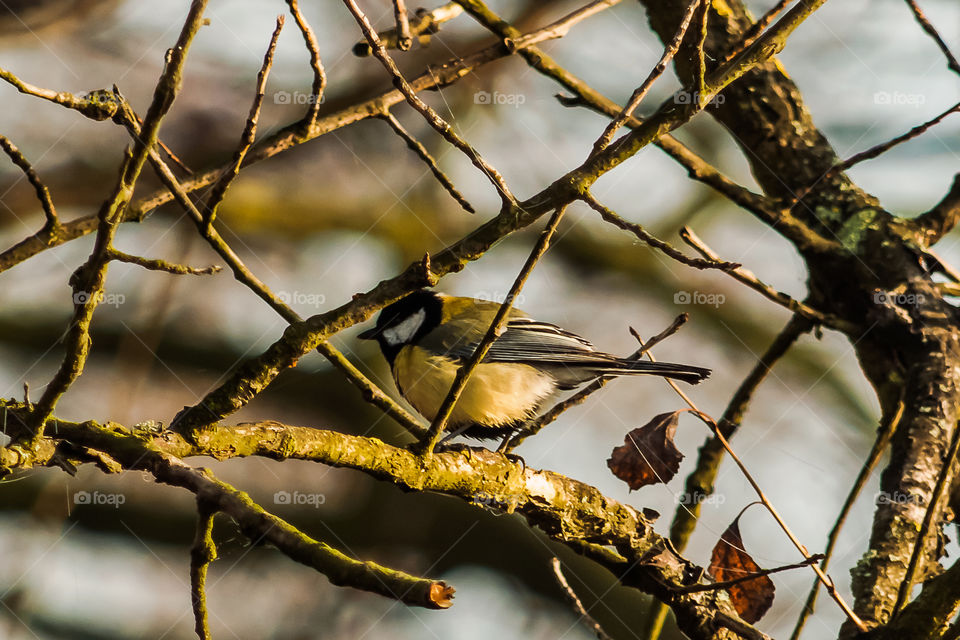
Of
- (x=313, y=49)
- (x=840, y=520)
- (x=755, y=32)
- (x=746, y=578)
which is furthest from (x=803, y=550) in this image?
(x=313, y=49)

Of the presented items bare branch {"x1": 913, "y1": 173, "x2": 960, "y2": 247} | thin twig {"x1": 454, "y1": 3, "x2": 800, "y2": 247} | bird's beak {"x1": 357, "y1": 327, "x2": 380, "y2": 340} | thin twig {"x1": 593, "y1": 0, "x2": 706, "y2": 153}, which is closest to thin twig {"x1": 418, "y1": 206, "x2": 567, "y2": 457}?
thin twig {"x1": 593, "y1": 0, "x2": 706, "y2": 153}

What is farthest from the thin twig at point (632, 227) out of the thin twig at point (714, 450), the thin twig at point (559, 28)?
Answer: the thin twig at point (559, 28)

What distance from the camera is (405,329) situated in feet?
12.8

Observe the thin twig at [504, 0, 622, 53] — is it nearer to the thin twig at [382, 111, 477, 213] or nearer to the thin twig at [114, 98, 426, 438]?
the thin twig at [382, 111, 477, 213]

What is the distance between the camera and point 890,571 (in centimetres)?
265

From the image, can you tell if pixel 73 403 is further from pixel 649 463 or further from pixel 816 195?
pixel 816 195

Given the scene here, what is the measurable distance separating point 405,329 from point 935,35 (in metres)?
2.42

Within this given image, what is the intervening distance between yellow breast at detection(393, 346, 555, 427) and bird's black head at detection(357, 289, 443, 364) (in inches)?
14.4

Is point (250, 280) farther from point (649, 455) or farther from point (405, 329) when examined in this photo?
point (405, 329)

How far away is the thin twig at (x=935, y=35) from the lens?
2.47 meters

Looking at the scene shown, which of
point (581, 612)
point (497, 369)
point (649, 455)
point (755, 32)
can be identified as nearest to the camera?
point (581, 612)

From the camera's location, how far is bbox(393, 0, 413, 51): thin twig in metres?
2.40

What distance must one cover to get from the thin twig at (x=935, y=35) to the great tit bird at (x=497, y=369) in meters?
1.39

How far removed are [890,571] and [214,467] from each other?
12.3 feet
